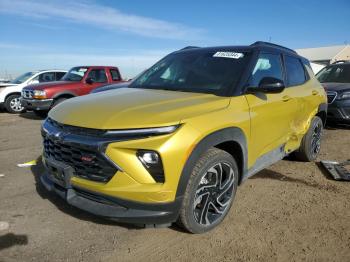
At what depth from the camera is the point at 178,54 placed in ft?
15.3

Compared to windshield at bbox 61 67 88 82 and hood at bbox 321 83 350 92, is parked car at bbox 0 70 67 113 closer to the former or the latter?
windshield at bbox 61 67 88 82

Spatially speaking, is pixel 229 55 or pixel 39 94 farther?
pixel 39 94

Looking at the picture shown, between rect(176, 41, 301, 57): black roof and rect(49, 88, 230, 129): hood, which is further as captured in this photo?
rect(176, 41, 301, 57): black roof

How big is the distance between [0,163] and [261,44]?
14.0ft

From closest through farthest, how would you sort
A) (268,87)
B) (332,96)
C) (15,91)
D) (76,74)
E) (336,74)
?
1. (268,87)
2. (332,96)
3. (336,74)
4. (76,74)
5. (15,91)

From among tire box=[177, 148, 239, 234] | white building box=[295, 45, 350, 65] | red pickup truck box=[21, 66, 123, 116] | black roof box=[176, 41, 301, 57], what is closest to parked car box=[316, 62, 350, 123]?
black roof box=[176, 41, 301, 57]

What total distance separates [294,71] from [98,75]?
7.88 m

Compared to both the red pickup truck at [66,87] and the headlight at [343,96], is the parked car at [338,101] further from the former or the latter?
the red pickup truck at [66,87]

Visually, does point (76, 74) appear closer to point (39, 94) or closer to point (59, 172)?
point (39, 94)

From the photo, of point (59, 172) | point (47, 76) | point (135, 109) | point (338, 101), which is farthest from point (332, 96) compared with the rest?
point (47, 76)

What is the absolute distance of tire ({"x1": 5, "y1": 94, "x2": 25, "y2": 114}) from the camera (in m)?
12.5

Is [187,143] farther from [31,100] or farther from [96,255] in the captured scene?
[31,100]

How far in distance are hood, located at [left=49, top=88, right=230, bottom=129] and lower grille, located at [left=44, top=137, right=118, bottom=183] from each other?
22cm

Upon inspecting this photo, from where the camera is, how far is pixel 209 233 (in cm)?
331
